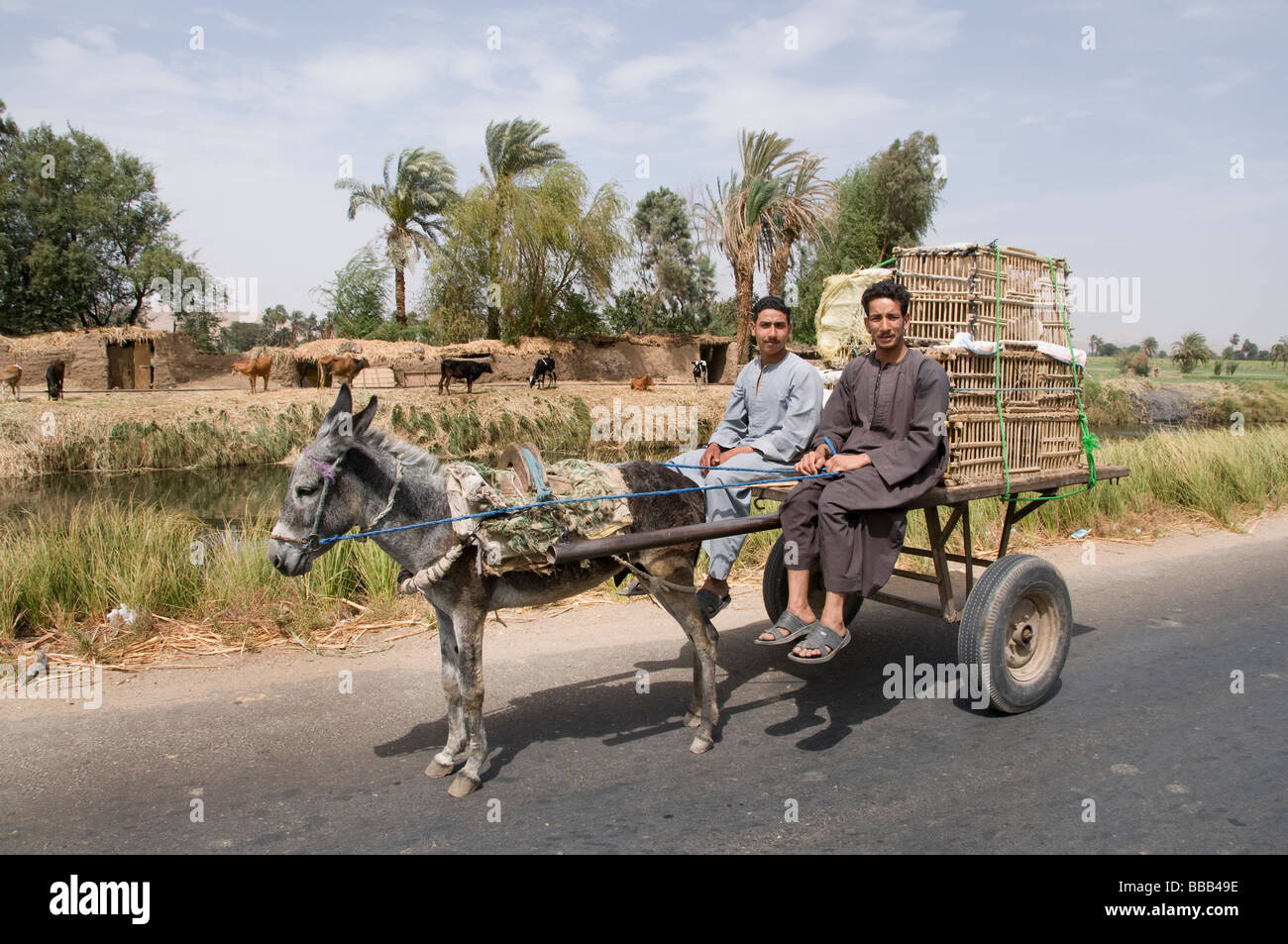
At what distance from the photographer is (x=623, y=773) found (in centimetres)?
451

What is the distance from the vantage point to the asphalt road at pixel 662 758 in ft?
12.7

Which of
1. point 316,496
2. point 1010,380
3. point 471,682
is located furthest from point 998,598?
point 316,496

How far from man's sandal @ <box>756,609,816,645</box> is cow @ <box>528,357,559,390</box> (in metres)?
25.3

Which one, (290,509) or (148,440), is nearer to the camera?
(290,509)

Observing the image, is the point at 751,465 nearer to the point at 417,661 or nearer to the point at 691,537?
the point at 691,537

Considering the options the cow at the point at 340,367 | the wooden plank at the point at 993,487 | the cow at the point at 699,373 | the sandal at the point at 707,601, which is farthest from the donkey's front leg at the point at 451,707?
the cow at the point at 699,373

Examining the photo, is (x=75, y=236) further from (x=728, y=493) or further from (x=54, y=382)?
(x=728, y=493)

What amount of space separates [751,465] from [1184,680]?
3.27 metres


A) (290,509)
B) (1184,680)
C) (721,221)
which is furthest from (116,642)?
(721,221)

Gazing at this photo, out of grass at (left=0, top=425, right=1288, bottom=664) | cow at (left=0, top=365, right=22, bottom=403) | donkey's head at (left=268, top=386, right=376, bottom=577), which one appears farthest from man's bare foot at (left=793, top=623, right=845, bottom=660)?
cow at (left=0, top=365, right=22, bottom=403)

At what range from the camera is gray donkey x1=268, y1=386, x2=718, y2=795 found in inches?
158

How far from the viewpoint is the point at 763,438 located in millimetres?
5461

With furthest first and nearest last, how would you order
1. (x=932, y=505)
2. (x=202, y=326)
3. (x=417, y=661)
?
(x=202, y=326), (x=417, y=661), (x=932, y=505)

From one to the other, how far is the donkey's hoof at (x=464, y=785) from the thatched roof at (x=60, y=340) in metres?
31.9
